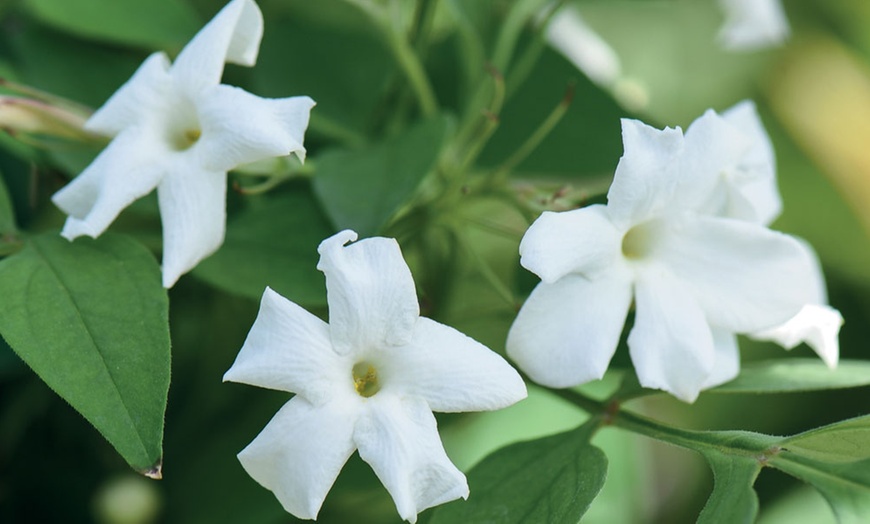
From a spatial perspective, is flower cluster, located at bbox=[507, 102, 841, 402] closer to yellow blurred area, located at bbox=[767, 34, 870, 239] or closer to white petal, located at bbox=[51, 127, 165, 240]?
white petal, located at bbox=[51, 127, 165, 240]

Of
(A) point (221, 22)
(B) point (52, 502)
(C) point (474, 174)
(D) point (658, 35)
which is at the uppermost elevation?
(A) point (221, 22)

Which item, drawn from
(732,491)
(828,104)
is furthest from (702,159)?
(828,104)

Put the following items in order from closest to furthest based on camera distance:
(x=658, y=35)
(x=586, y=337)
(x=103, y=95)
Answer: (x=586, y=337)
(x=103, y=95)
(x=658, y=35)

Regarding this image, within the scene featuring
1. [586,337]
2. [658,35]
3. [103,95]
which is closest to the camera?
[586,337]

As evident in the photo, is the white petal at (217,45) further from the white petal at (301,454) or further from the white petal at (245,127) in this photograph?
the white petal at (301,454)

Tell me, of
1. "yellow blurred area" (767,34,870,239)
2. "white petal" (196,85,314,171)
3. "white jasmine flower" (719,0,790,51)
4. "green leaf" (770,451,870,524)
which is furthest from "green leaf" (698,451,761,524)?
"yellow blurred area" (767,34,870,239)

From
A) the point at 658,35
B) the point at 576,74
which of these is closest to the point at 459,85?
the point at 576,74

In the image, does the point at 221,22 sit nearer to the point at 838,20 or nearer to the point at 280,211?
the point at 280,211
